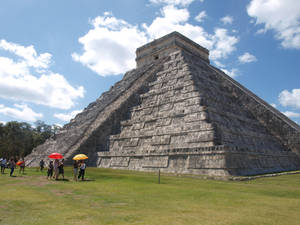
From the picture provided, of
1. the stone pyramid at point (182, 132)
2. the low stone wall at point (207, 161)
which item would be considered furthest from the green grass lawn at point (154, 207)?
the stone pyramid at point (182, 132)

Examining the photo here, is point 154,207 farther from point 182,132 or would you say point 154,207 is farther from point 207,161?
point 182,132

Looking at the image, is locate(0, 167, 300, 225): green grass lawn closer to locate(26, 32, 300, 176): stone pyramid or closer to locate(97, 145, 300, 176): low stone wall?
locate(97, 145, 300, 176): low stone wall

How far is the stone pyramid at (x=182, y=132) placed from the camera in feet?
41.7

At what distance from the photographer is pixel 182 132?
559 inches

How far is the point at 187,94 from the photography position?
16109mm

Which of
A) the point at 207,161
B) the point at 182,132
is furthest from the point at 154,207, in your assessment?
the point at 182,132

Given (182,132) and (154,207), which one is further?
(182,132)

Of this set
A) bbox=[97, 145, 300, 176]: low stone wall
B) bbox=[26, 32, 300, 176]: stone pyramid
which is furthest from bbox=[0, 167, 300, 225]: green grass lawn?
bbox=[26, 32, 300, 176]: stone pyramid

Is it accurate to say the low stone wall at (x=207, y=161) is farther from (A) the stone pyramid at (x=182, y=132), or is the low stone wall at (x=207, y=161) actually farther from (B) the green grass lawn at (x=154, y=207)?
(B) the green grass lawn at (x=154, y=207)

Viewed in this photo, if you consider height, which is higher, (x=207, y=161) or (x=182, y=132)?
(x=182, y=132)

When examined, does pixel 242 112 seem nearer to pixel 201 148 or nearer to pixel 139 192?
pixel 201 148

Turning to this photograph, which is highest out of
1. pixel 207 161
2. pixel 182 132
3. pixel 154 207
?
pixel 182 132

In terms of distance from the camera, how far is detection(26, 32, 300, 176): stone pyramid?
1271 centimetres

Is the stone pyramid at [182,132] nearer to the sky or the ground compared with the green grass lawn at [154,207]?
nearer to the sky
